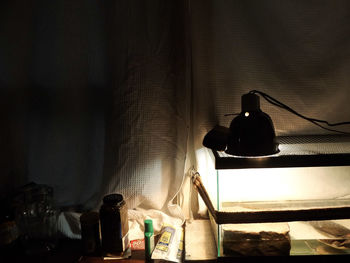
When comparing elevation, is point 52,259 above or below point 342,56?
below

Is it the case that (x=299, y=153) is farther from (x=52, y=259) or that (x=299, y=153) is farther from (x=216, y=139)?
(x=52, y=259)

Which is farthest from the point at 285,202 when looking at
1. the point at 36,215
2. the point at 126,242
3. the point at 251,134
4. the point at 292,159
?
the point at 36,215

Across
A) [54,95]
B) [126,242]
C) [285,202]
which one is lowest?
[126,242]

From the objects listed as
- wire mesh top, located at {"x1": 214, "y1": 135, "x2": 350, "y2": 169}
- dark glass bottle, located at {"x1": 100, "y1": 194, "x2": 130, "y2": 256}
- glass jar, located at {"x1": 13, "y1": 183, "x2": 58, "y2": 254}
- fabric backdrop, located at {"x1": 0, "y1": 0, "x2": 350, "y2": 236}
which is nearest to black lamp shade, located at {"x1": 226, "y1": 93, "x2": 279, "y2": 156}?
wire mesh top, located at {"x1": 214, "y1": 135, "x2": 350, "y2": 169}

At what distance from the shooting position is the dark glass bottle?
34.6 inches

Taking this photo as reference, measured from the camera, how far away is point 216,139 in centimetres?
80

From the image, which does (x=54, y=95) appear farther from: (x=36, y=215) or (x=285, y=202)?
(x=285, y=202)

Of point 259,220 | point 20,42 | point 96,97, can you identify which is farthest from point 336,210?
point 20,42

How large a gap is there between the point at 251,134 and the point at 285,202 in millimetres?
299

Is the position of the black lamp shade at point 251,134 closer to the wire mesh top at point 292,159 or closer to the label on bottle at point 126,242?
the wire mesh top at point 292,159

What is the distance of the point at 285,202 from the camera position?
2.88ft

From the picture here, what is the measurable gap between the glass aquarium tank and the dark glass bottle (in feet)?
0.98

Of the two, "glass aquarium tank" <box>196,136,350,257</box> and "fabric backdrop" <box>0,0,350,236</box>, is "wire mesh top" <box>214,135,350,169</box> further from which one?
"fabric backdrop" <box>0,0,350,236</box>

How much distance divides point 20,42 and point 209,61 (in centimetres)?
71
